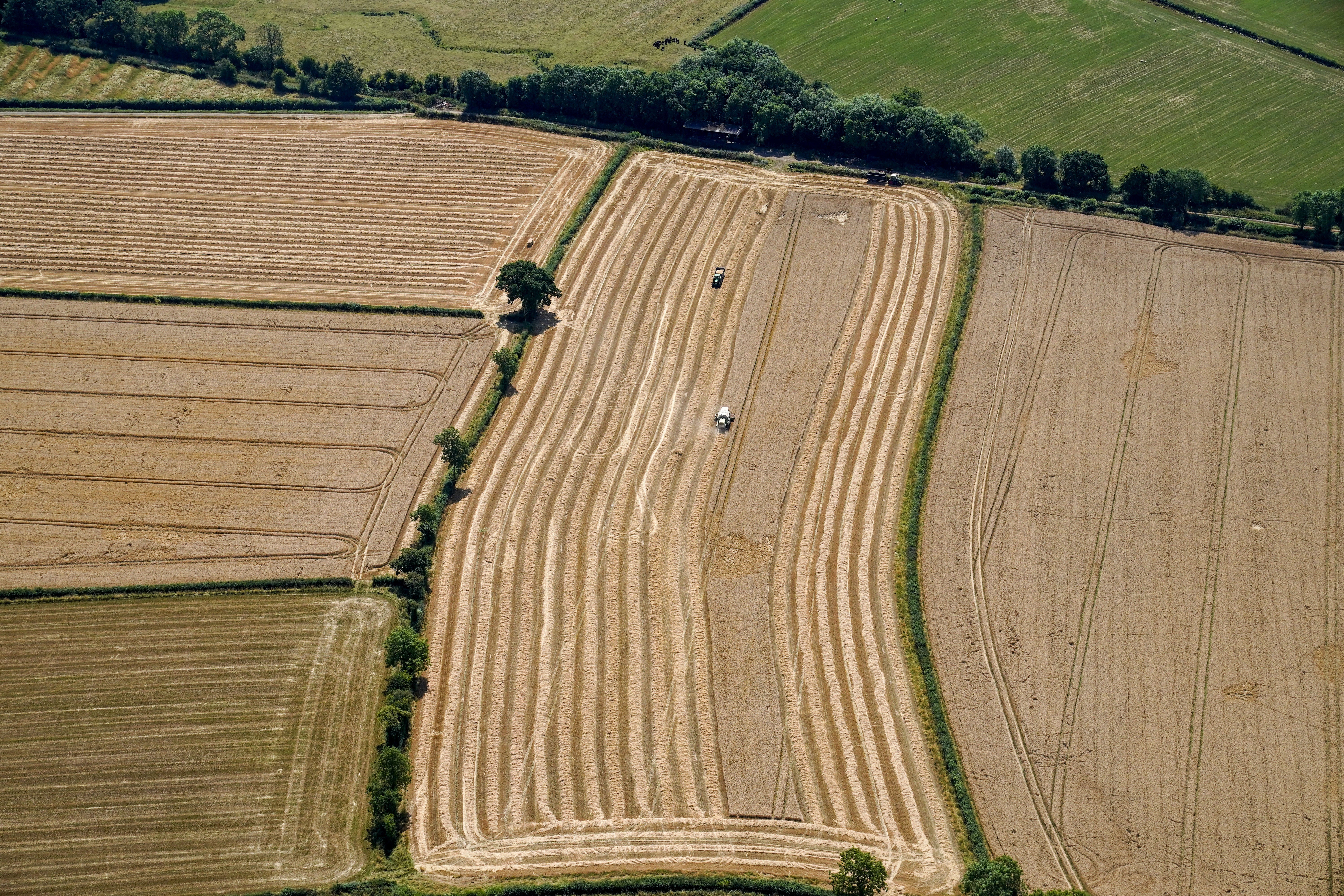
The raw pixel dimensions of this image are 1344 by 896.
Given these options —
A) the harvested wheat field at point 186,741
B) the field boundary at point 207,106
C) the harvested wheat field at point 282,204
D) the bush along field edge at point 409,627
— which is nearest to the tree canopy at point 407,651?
the bush along field edge at point 409,627

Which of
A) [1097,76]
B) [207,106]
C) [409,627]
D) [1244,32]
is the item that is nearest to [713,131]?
[1097,76]

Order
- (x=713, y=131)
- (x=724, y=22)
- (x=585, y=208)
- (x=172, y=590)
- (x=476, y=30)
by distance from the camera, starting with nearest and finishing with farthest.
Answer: (x=172, y=590)
(x=585, y=208)
(x=713, y=131)
(x=724, y=22)
(x=476, y=30)

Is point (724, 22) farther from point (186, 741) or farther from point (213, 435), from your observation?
point (186, 741)

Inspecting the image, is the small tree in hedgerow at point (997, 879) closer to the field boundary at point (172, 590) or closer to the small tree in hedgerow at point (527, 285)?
the field boundary at point (172, 590)

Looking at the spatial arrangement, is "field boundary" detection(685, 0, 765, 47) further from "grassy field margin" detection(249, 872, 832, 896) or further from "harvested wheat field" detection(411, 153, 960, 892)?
"grassy field margin" detection(249, 872, 832, 896)

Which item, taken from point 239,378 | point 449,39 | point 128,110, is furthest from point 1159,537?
point 128,110

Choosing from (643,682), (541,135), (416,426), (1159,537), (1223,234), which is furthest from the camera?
(541,135)

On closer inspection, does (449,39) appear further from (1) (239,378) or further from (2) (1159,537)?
(2) (1159,537)
